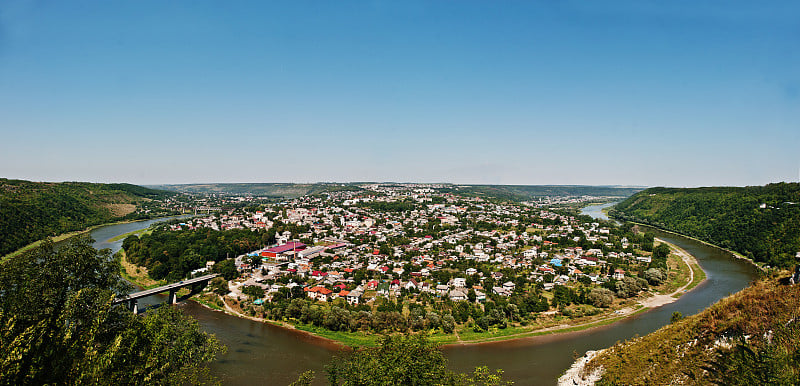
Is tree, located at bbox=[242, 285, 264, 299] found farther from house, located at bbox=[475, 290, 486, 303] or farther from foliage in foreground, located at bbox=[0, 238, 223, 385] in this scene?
house, located at bbox=[475, 290, 486, 303]

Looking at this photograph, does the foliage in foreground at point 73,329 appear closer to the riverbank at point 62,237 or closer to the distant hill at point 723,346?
the distant hill at point 723,346

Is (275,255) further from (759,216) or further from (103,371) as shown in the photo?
(759,216)

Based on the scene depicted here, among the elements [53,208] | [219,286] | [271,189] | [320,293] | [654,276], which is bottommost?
[219,286]

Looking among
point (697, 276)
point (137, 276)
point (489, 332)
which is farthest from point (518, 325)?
point (137, 276)

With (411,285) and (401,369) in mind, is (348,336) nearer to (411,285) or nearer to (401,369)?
(411,285)

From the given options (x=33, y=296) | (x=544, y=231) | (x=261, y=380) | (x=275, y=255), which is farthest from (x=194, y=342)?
(x=544, y=231)

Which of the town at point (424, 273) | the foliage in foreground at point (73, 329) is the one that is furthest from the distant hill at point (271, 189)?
the foliage in foreground at point (73, 329)
